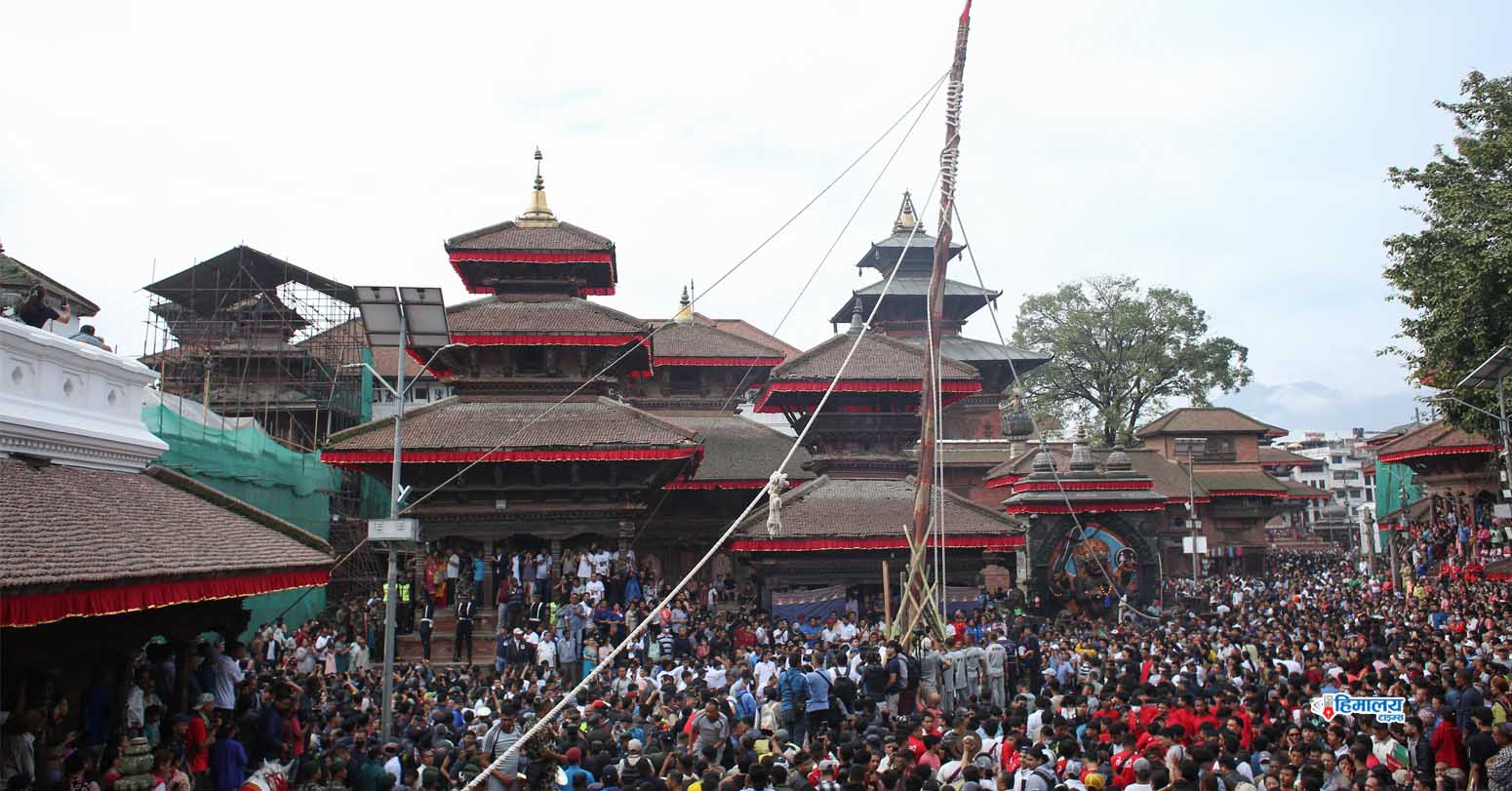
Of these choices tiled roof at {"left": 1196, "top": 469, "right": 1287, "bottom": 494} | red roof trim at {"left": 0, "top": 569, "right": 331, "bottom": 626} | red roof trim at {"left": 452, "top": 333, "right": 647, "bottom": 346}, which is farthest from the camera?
tiled roof at {"left": 1196, "top": 469, "right": 1287, "bottom": 494}

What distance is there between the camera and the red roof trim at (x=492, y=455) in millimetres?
26172

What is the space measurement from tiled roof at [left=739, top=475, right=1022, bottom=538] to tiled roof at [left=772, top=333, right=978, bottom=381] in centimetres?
284

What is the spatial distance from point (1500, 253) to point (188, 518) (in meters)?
24.4

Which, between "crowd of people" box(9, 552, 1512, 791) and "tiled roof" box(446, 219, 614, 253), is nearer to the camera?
"crowd of people" box(9, 552, 1512, 791)

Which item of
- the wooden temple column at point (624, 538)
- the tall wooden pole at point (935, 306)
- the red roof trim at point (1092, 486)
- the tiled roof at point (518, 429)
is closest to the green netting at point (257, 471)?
the tiled roof at point (518, 429)

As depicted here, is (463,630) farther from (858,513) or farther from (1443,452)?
(1443,452)

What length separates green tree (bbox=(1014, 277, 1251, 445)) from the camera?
58625 mm

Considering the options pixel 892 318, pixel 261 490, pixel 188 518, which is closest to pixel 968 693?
pixel 188 518

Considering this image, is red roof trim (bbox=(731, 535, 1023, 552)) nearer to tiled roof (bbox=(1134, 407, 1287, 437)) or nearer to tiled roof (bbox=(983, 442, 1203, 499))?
tiled roof (bbox=(983, 442, 1203, 499))

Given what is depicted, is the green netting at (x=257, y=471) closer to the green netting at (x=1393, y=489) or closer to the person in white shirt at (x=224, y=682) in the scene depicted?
the person in white shirt at (x=224, y=682)

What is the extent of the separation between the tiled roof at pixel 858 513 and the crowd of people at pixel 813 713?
9.14 ft

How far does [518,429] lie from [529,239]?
6745mm

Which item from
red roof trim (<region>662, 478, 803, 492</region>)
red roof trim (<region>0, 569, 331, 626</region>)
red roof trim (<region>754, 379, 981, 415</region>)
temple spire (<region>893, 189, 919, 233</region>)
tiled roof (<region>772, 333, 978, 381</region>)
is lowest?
red roof trim (<region>0, 569, 331, 626</region>)

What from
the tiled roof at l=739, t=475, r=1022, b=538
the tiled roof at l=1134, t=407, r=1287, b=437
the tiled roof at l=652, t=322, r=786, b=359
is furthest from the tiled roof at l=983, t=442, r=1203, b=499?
the tiled roof at l=739, t=475, r=1022, b=538
